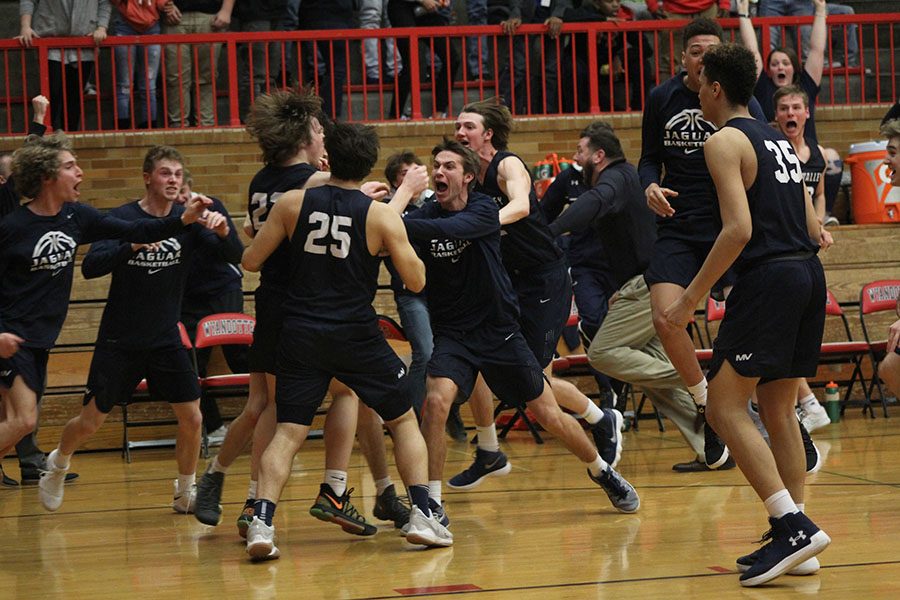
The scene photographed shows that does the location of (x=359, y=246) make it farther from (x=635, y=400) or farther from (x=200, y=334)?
(x=635, y=400)

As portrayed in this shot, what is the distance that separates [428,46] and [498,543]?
838 cm

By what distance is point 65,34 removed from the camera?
1201 cm

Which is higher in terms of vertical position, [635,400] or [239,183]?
[239,183]

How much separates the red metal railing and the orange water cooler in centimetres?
159

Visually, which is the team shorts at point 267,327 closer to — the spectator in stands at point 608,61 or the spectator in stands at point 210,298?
the spectator in stands at point 210,298

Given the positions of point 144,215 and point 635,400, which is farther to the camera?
point 635,400

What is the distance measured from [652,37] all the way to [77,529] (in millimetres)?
Result: 8763

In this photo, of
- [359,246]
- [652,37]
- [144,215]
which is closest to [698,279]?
[359,246]

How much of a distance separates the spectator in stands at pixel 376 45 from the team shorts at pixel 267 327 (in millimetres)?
7135

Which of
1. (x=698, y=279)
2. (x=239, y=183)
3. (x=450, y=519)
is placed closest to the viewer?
(x=698, y=279)

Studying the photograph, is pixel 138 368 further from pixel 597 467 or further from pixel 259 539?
pixel 597 467

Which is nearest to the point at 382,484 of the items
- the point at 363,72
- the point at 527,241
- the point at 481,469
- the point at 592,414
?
the point at 481,469

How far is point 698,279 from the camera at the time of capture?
14.8ft

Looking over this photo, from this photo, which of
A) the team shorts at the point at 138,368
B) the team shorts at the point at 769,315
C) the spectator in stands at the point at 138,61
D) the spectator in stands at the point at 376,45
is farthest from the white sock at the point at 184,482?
the spectator in stands at the point at 376,45
